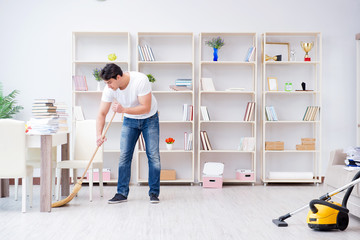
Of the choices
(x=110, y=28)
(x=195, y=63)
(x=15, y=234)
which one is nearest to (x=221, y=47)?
(x=195, y=63)

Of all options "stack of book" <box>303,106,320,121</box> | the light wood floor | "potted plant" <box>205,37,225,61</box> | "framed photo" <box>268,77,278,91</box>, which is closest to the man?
the light wood floor

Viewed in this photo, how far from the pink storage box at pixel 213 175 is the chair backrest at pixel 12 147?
239 centimetres

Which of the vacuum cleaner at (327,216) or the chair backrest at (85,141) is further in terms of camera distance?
the chair backrest at (85,141)

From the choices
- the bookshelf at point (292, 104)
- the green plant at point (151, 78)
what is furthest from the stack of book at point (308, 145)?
the green plant at point (151, 78)

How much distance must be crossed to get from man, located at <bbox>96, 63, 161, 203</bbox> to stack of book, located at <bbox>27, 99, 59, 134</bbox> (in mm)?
404

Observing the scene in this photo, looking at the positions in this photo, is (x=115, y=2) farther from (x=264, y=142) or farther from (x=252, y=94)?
(x=264, y=142)

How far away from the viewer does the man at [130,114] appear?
3.78 meters

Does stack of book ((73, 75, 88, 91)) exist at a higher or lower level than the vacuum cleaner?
higher

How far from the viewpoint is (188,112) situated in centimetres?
546

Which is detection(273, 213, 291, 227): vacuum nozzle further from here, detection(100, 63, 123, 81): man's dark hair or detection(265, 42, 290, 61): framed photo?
detection(265, 42, 290, 61): framed photo

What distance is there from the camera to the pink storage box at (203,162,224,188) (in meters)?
5.19

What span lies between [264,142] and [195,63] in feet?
4.54

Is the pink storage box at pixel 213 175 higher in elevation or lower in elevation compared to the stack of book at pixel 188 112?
lower

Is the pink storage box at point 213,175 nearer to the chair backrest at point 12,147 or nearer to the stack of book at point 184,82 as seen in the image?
the stack of book at point 184,82
